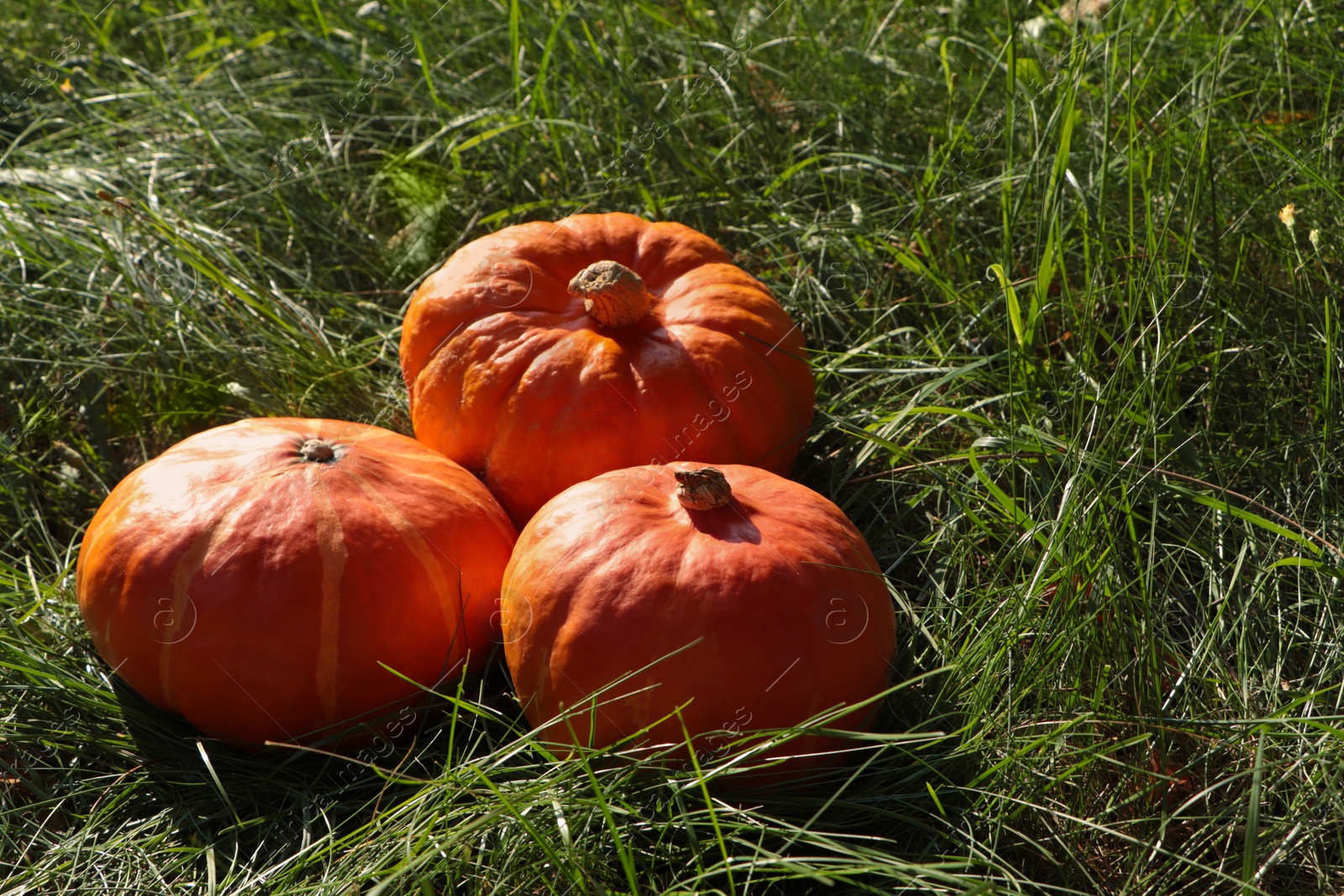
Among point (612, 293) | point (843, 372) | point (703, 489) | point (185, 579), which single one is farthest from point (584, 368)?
point (185, 579)

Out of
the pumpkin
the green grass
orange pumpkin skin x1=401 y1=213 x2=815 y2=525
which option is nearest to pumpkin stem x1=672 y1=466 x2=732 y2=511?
the pumpkin

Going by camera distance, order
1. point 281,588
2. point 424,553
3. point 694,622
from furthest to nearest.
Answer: point 424,553 < point 281,588 < point 694,622

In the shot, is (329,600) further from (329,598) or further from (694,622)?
(694,622)

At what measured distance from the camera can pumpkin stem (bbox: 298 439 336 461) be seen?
2.25 metres

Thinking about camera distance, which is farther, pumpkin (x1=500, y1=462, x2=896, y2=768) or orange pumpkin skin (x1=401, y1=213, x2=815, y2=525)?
orange pumpkin skin (x1=401, y1=213, x2=815, y2=525)

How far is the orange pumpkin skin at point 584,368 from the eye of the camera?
244cm

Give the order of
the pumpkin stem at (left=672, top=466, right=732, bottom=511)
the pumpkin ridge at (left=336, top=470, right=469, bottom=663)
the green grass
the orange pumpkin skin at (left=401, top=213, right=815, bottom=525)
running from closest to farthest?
1. the green grass
2. the pumpkin stem at (left=672, top=466, right=732, bottom=511)
3. the pumpkin ridge at (left=336, top=470, right=469, bottom=663)
4. the orange pumpkin skin at (left=401, top=213, right=815, bottom=525)

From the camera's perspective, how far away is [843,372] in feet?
9.27

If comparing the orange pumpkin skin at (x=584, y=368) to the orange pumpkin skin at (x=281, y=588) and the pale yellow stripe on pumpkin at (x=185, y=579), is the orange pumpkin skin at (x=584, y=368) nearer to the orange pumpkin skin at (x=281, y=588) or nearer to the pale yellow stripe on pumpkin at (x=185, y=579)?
the orange pumpkin skin at (x=281, y=588)

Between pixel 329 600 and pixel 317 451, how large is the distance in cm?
36

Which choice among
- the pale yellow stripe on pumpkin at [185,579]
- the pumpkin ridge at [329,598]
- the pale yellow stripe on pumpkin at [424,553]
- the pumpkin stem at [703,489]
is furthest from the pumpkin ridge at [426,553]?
the pumpkin stem at [703,489]

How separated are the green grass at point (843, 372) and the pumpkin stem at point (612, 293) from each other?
65cm

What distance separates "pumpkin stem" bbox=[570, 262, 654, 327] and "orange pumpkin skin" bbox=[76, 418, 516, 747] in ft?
1.98

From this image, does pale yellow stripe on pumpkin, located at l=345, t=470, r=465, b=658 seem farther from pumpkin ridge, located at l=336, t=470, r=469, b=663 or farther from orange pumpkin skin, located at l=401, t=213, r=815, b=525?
orange pumpkin skin, located at l=401, t=213, r=815, b=525
